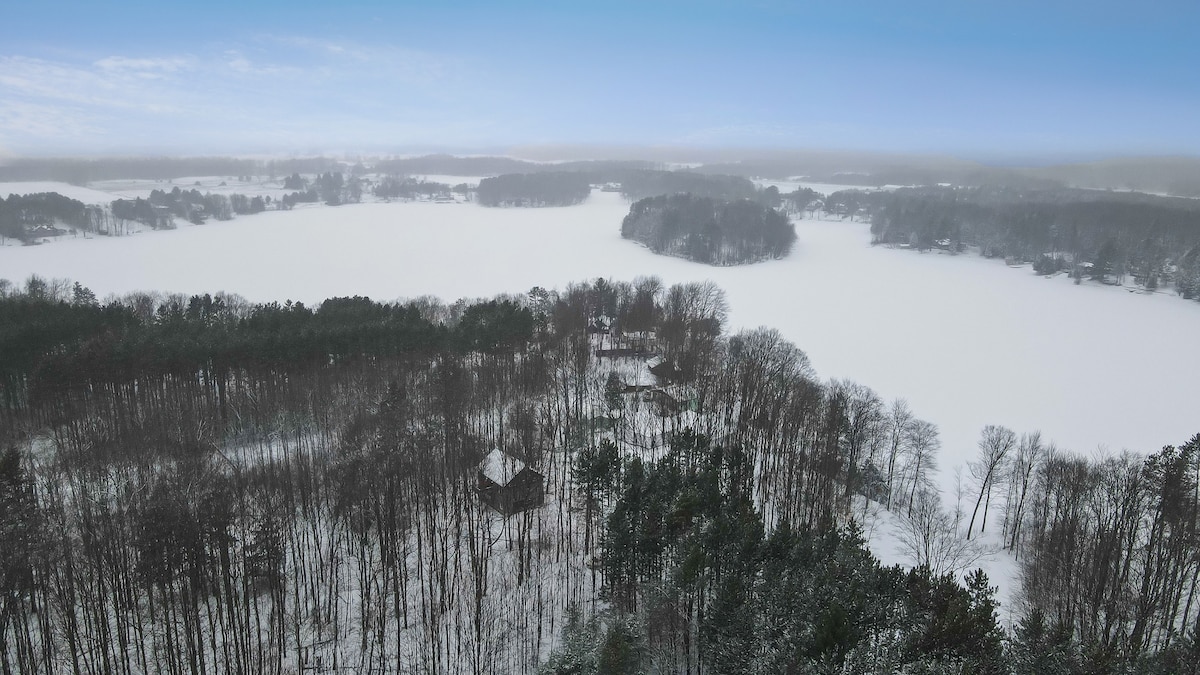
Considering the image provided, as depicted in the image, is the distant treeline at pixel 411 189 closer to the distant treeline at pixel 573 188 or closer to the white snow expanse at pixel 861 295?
the distant treeline at pixel 573 188

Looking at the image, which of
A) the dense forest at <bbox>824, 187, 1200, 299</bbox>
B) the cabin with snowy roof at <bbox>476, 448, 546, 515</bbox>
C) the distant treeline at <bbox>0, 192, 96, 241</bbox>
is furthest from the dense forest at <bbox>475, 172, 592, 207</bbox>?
the cabin with snowy roof at <bbox>476, 448, 546, 515</bbox>

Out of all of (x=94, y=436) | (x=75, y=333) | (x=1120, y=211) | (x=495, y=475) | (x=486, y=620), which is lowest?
(x=486, y=620)

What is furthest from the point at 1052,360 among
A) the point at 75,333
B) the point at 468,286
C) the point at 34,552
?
the point at 75,333

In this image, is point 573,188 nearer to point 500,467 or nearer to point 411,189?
point 411,189

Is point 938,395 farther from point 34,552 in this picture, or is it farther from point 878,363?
point 34,552

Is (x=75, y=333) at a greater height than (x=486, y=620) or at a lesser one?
greater

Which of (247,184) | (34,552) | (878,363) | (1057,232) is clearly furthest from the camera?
(247,184)

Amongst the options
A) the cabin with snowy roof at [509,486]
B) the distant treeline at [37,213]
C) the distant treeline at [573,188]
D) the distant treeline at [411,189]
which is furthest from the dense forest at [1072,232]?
the distant treeline at [37,213]
